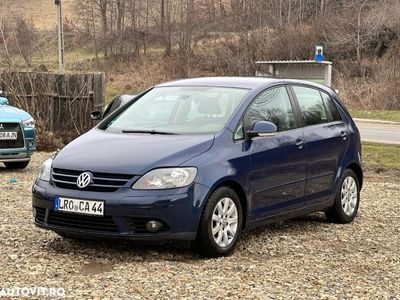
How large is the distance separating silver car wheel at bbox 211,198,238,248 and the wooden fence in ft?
37.6

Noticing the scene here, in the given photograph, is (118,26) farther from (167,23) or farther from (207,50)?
(207,50)

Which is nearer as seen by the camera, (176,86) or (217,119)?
(217,119)

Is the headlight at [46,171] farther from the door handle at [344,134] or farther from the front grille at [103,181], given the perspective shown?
the door handle at [344,134]

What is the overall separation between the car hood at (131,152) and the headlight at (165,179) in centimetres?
5

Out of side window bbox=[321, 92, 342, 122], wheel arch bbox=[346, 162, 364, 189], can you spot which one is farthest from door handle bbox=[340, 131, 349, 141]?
wheel arch bbox=[346, 162, 364, 189]

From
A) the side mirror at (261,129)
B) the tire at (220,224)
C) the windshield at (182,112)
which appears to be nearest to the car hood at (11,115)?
the windshield at (182,112)

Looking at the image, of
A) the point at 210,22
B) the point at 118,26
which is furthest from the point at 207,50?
the point at 118,26

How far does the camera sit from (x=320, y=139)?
24.8 ft

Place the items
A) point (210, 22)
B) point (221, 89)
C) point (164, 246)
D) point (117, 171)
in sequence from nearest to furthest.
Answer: point (117, 171)
point (164, 246)
point (221, 89)
point (210, 22)

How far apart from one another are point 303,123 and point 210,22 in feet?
159

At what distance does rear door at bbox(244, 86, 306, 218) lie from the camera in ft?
21.5

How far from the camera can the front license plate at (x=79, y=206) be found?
5.75 meters

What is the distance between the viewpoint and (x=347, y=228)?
7.85 metres

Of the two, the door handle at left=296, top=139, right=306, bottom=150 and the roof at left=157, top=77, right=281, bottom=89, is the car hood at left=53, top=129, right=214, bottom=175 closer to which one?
the roof at left=157, top=77, right=281, bottom=89
